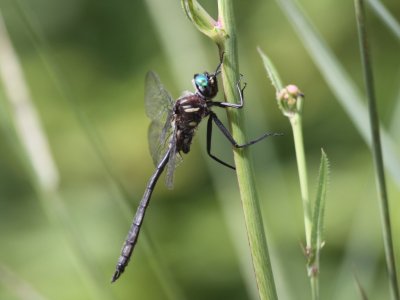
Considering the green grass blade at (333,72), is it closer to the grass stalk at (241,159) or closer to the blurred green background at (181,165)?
the grass stalk at (241,159)

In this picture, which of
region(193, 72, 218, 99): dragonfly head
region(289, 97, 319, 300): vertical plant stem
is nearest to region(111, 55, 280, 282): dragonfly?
region(193, 72, 218, 99): dragonfly head

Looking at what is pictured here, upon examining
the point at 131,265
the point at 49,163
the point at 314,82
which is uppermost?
the point at 314,82

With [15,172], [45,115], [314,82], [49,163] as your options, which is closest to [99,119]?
[45,115]

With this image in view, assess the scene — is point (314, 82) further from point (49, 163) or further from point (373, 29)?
point (49, 163)

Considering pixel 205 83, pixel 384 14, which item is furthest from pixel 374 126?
pixel 205 83

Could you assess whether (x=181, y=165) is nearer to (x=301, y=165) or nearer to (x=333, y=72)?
(x=333, y=72)

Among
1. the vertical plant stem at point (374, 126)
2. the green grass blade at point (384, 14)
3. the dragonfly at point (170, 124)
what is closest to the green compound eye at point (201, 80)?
the dragonfly at point (170, 124)

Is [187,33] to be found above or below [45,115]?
below
